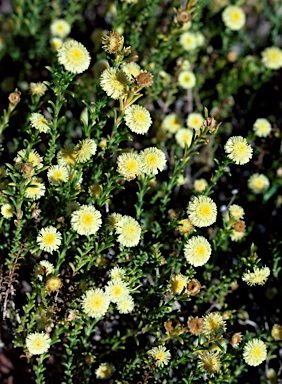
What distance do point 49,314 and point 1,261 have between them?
11.9 inches

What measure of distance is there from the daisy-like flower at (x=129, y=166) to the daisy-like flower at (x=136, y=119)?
9 cm

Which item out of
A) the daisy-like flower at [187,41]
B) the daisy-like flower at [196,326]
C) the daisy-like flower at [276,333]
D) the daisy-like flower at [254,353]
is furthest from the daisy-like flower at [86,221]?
the daisy-like flower at [187,41]

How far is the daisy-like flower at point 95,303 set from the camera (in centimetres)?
160

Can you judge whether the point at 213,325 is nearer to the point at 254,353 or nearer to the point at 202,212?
the point at 254,353

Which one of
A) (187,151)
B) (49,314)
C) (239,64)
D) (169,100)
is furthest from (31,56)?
(49,314)

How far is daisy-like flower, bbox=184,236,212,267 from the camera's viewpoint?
1642 mm

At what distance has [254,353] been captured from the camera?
1660mm

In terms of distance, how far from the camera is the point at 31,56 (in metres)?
2.61

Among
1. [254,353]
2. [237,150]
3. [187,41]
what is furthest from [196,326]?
[187,41]

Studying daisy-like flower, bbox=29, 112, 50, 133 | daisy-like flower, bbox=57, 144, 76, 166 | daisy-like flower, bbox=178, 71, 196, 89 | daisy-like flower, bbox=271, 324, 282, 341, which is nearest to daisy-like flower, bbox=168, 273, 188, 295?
daisy-like flower, bbox=271, 324, 282, 341

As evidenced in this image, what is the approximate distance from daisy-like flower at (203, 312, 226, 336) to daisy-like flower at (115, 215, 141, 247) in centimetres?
33

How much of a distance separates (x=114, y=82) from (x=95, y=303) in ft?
2.17

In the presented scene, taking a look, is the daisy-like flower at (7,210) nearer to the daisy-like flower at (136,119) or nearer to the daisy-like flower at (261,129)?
the daisy-like flower at (136,119)

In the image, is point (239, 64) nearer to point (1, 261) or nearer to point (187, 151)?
point (187, 151)
